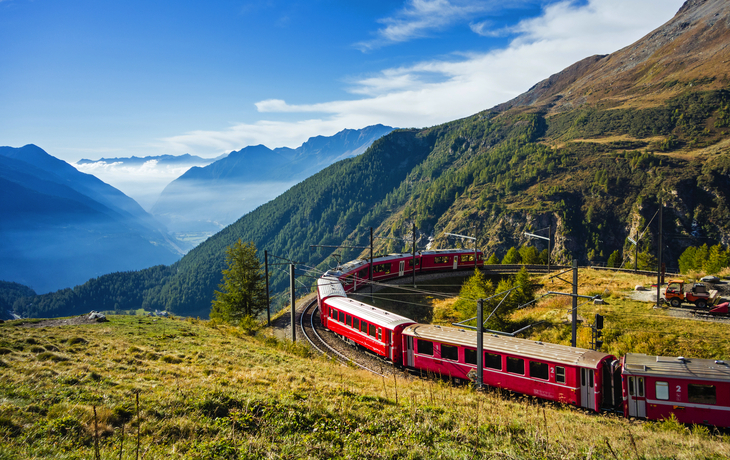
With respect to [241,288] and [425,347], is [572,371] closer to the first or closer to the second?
[425,347]

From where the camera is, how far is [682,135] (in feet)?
433

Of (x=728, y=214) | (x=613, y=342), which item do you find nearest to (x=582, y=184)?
(x=728, y=214)

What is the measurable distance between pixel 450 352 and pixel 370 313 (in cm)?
653

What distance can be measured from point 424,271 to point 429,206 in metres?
133

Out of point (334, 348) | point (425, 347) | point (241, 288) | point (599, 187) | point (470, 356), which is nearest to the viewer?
point (470, 356)

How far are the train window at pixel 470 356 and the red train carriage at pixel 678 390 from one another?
5.61 m

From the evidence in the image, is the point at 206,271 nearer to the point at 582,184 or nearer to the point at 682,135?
the point at 582,184

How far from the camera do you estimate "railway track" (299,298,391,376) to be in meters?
19.7

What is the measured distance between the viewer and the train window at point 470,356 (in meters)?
16.2

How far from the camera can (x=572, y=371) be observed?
44.8ft

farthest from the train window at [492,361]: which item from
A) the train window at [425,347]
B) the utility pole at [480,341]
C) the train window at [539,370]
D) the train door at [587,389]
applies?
the train door at [587,389]

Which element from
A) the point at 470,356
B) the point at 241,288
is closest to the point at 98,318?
the point at 241,288

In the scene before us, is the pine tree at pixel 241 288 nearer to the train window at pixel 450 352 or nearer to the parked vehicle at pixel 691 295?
the train window at pixel 450 352

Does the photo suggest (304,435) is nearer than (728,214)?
Yes
